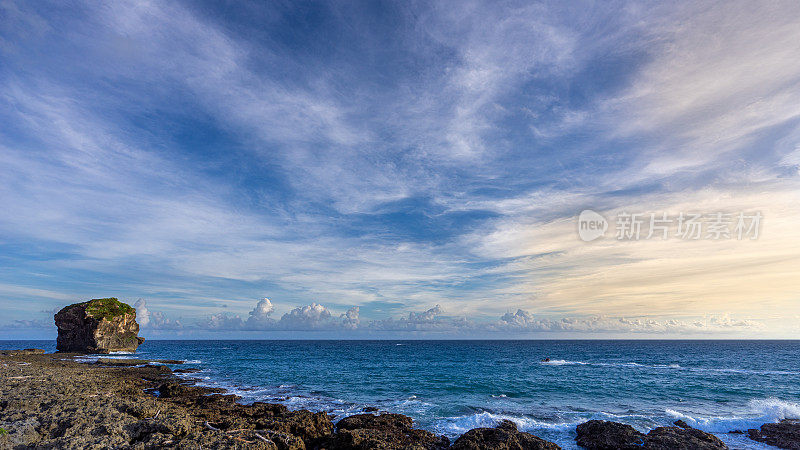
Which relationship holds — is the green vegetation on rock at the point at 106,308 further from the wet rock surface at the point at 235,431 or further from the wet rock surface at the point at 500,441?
the wet rock surface at the point at 500,441

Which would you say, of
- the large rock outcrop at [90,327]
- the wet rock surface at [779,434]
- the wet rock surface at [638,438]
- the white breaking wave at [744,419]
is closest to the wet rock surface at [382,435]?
the wet rock surface at [638,438]

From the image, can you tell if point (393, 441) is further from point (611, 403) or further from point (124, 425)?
point (611, 403)

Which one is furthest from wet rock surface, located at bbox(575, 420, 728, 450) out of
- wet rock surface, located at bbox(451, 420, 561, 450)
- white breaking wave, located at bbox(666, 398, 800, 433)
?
white breaking wave, located at bbox(666, 398, 800, 433)

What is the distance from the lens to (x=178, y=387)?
31.5 m

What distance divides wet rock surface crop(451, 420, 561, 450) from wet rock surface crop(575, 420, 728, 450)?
116 inches

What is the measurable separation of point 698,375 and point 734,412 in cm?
2857

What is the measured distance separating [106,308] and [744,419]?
103567 mm

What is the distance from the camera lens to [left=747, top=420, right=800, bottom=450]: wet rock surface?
19406 mm

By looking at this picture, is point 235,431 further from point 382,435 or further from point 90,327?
point 90,327

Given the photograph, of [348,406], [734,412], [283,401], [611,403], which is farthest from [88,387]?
[734,412]

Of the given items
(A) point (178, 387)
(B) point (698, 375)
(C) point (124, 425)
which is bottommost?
(B) point (698, 375)

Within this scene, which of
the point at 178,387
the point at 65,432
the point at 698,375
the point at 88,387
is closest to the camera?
the point at 65,432

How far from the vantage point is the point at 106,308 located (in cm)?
8019

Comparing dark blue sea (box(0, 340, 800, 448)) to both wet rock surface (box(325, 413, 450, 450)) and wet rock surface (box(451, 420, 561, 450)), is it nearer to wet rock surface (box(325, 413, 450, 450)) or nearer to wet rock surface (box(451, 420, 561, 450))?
wet rock surface (box(325, 413, 450, 450))
